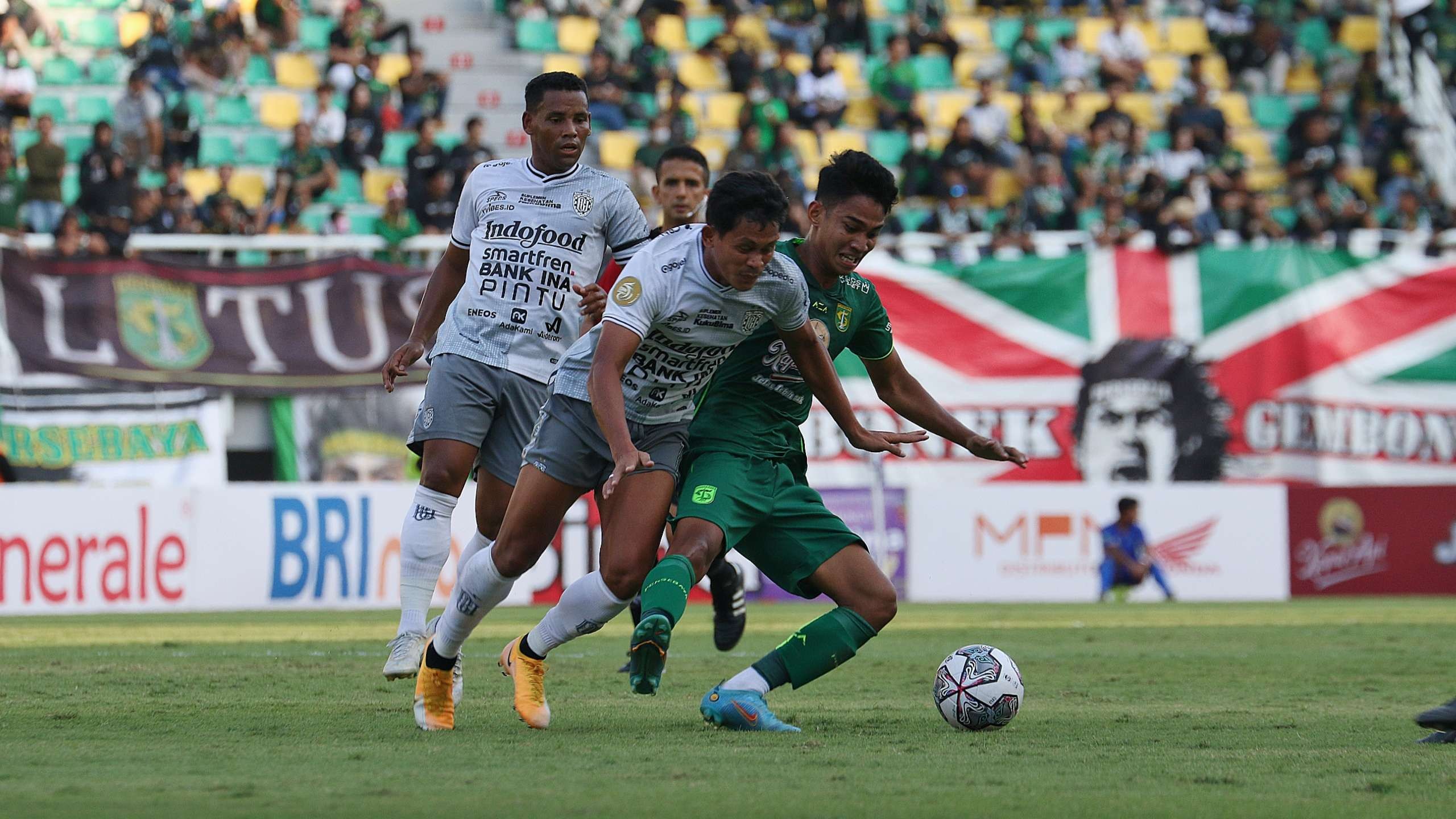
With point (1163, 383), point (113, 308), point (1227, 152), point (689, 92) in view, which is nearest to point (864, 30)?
point (689, 92)

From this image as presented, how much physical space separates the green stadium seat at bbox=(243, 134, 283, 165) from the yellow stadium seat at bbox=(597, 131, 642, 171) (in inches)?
147

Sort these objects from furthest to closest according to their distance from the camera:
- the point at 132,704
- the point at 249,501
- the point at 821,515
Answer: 1. the point at 249,501
2. the point at 132,704
3. the point at 821,515

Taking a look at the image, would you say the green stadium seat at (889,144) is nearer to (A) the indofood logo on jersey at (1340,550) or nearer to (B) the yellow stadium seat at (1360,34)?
(A) the indofood logo on jersey at (1340,550)

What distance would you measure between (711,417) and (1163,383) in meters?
14.6

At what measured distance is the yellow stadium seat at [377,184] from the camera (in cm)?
2058

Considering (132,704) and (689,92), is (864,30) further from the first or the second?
(132,704)

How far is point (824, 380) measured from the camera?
6.51 metres

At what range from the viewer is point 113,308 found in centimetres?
1798

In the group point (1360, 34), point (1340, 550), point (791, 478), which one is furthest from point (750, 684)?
point (1360, 34)

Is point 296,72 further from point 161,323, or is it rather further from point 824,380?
point 824,380

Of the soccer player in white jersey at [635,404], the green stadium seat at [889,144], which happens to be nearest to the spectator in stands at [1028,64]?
the green stadium seat at [889,144]

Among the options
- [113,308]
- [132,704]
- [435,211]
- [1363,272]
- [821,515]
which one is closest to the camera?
[821,515]

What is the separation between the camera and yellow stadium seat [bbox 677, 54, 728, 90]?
23391mm

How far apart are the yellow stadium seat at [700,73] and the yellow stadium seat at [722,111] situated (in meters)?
0.45
